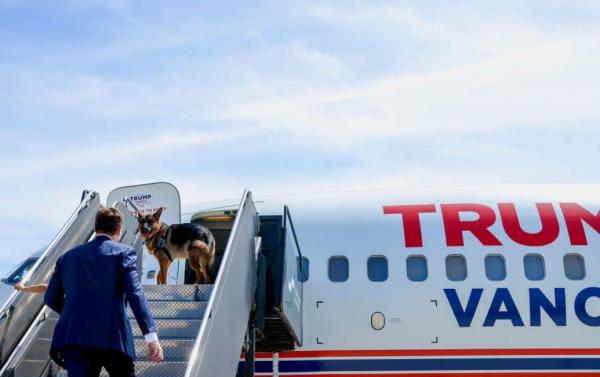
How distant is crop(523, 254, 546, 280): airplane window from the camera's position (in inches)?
435

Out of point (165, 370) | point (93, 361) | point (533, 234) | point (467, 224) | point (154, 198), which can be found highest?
point (467, 224)

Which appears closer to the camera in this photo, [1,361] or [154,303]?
[1,361]

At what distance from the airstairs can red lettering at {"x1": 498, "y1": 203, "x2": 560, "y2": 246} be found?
4.31 meters

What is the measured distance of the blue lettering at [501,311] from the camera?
1074 cm

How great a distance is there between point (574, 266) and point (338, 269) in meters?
3.34

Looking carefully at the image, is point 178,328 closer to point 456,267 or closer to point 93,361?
point 93,361

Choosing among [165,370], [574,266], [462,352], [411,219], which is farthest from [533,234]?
[165,370]

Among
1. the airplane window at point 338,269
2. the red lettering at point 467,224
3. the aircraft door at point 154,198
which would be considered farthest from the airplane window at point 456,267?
the aircraft door at point 154,198

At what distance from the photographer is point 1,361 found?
629 cm

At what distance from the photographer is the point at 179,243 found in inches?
332

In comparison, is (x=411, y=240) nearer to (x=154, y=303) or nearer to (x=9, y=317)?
(x=154, y=303)

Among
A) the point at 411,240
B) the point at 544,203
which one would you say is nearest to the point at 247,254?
the point at 411,240

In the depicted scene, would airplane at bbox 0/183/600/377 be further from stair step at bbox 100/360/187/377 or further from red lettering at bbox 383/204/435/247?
stair step at bbox 100/360/187/377

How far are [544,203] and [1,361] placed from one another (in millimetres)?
8309
